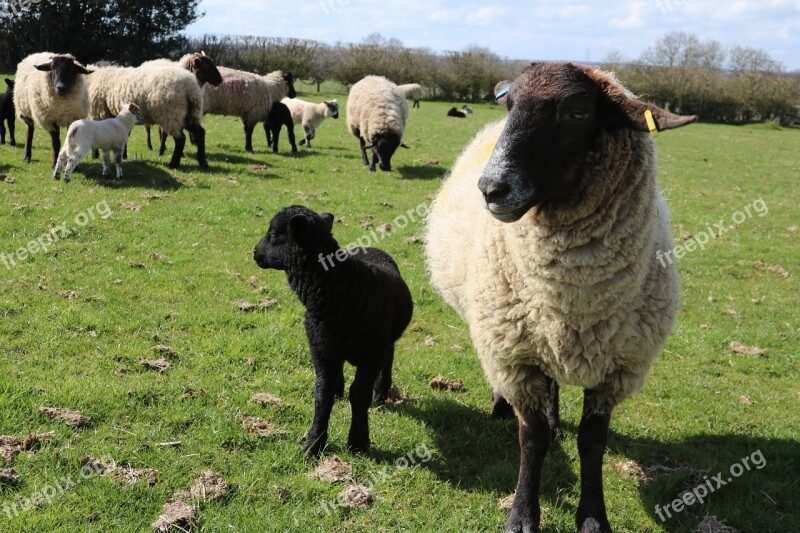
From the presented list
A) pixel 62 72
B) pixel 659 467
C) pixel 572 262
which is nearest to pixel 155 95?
pixel 62 72

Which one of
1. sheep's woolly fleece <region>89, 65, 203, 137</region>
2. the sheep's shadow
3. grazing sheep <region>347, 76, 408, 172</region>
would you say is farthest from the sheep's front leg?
grazing sheep <region>347, 76, 408, 172</region>

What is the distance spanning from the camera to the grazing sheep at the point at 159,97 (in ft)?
37.7

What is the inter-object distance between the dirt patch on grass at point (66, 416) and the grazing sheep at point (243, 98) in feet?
37.6

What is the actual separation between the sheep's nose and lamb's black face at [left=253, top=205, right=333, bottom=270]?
4.40ft

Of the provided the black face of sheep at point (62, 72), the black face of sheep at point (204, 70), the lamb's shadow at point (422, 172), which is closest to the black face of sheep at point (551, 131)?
the black face of sheep at point (62, 72)

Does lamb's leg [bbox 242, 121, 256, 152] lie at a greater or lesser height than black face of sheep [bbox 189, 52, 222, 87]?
lesser

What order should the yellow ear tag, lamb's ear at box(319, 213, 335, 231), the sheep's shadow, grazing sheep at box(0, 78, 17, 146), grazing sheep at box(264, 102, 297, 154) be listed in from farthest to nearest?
grazing sheep at box(264, 102, 297, 154), grazing sheep at box(0, 78, 17, 146), lamb's ear at box(319, 213, 335, 231), the sheep's shadow, the yellow ear tag

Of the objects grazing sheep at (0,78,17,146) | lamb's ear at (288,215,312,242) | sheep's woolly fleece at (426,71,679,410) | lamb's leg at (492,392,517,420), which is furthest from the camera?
grazing sheep at (0,78,17,146)

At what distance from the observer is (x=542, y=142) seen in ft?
10.1

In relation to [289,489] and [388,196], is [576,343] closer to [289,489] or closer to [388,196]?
[289,489]

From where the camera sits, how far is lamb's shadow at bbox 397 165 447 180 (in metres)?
13.7

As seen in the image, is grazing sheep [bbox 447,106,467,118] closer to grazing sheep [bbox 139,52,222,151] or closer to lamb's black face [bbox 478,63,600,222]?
grazing sheep [bbox 139,52,222,151]

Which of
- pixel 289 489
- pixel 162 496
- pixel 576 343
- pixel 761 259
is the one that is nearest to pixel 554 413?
pixel 576 343

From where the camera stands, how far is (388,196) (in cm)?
1141
